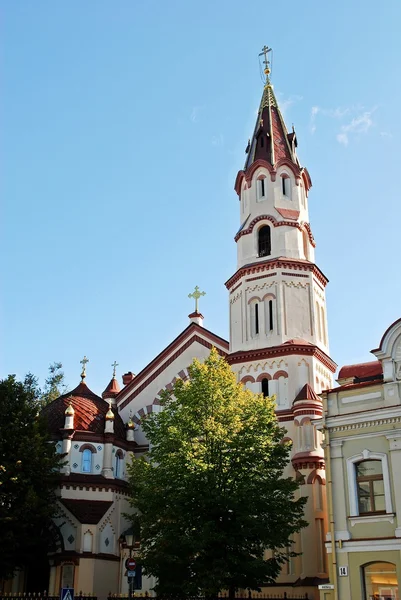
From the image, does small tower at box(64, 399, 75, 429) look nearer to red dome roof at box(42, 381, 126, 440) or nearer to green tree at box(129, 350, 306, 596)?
red dome roof at box(42, 381, 126, 440)

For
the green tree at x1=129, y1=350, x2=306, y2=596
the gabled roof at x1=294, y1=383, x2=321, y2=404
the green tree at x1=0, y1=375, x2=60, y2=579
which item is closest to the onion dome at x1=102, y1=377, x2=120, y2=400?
the green tree at x1=0, y1=375, x2=60, y2=579

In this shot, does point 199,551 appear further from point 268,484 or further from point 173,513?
point 268,484

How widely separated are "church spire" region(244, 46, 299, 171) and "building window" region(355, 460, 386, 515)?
2367 centimetres

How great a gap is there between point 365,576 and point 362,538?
1236 mm

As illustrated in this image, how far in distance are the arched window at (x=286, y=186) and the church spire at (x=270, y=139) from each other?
1.01 m

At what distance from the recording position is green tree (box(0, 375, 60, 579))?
3177cm

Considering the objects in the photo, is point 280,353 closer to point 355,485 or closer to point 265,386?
point 265,386

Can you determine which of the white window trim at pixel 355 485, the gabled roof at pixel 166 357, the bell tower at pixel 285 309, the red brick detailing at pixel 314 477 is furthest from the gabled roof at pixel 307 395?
the white window trim at pixel 355 485

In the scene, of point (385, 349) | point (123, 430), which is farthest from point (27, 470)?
point (385, 349)

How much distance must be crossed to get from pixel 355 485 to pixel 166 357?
20328 mm

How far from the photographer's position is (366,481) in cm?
2419

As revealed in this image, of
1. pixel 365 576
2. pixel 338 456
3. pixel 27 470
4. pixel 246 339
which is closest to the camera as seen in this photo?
pixel 365 576

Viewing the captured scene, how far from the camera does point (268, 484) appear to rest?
25188mm

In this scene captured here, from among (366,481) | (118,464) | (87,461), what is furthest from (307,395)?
(87,461)
